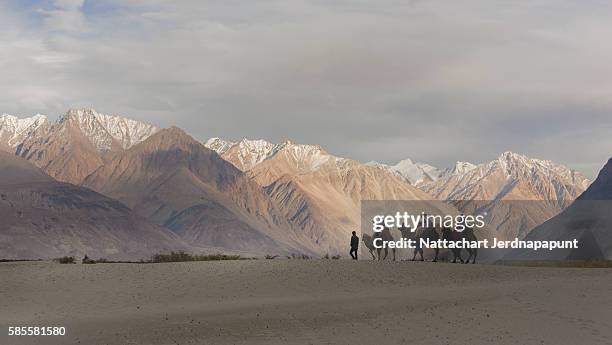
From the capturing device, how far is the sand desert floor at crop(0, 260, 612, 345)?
2478 cm

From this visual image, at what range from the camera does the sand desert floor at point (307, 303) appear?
24.8 meters

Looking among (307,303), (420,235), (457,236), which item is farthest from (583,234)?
(307,303)

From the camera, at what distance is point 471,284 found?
114 ft

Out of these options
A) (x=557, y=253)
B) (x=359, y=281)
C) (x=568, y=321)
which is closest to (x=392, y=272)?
(x=359, y=281)

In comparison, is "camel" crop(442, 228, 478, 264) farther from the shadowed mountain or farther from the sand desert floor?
the shadowed mountain

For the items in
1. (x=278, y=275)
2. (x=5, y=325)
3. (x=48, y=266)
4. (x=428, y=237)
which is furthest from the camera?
(x=428, y=237)

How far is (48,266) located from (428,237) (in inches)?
697

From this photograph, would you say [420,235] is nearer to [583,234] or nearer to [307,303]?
[307,303]

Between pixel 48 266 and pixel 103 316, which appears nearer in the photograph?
pixel 103 316

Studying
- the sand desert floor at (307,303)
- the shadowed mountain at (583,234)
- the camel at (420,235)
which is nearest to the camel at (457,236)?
the camel at (420,235)

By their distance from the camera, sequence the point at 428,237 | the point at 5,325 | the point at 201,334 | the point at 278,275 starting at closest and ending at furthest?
1. the point at 201,334
2. the point at 5,325
3. the point at 278,275
4. the point at 428,237

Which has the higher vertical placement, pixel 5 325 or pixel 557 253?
pixel 5 325

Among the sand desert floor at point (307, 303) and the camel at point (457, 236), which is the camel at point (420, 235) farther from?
the sand desert floor at point (307, 303)

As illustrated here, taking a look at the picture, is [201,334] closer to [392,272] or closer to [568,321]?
[568,321]
